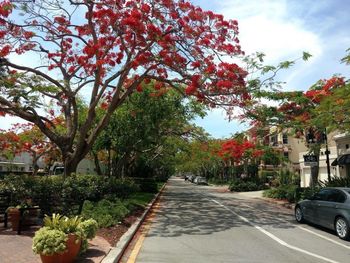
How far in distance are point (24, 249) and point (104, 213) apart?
4788mm

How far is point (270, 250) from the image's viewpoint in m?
10.4

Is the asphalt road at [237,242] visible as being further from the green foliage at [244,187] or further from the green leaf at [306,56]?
the green foliage at [244,187]

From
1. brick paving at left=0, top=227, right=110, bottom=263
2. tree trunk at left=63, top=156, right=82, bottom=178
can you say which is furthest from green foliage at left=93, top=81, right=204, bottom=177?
brick paving at left=0, top=227, right=110, bottom=263

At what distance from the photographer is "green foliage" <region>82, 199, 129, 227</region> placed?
13164mm

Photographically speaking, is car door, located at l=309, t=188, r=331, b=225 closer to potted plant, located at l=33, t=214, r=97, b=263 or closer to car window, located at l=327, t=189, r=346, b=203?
car window, located at l=327, t=189, r=346, b=203

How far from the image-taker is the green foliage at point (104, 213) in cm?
1316

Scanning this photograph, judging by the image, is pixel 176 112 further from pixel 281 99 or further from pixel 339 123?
pixel 339 123

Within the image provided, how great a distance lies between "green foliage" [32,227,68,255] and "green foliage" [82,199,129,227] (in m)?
5.00

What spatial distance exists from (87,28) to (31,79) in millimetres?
3125

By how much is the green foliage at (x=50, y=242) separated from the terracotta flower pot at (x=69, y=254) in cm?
11

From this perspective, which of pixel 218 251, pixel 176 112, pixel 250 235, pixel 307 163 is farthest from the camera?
pixel 176 112

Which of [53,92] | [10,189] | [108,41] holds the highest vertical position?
[108,41]

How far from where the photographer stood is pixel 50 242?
7.73 m

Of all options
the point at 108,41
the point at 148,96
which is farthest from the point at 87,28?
the point at 148,96
